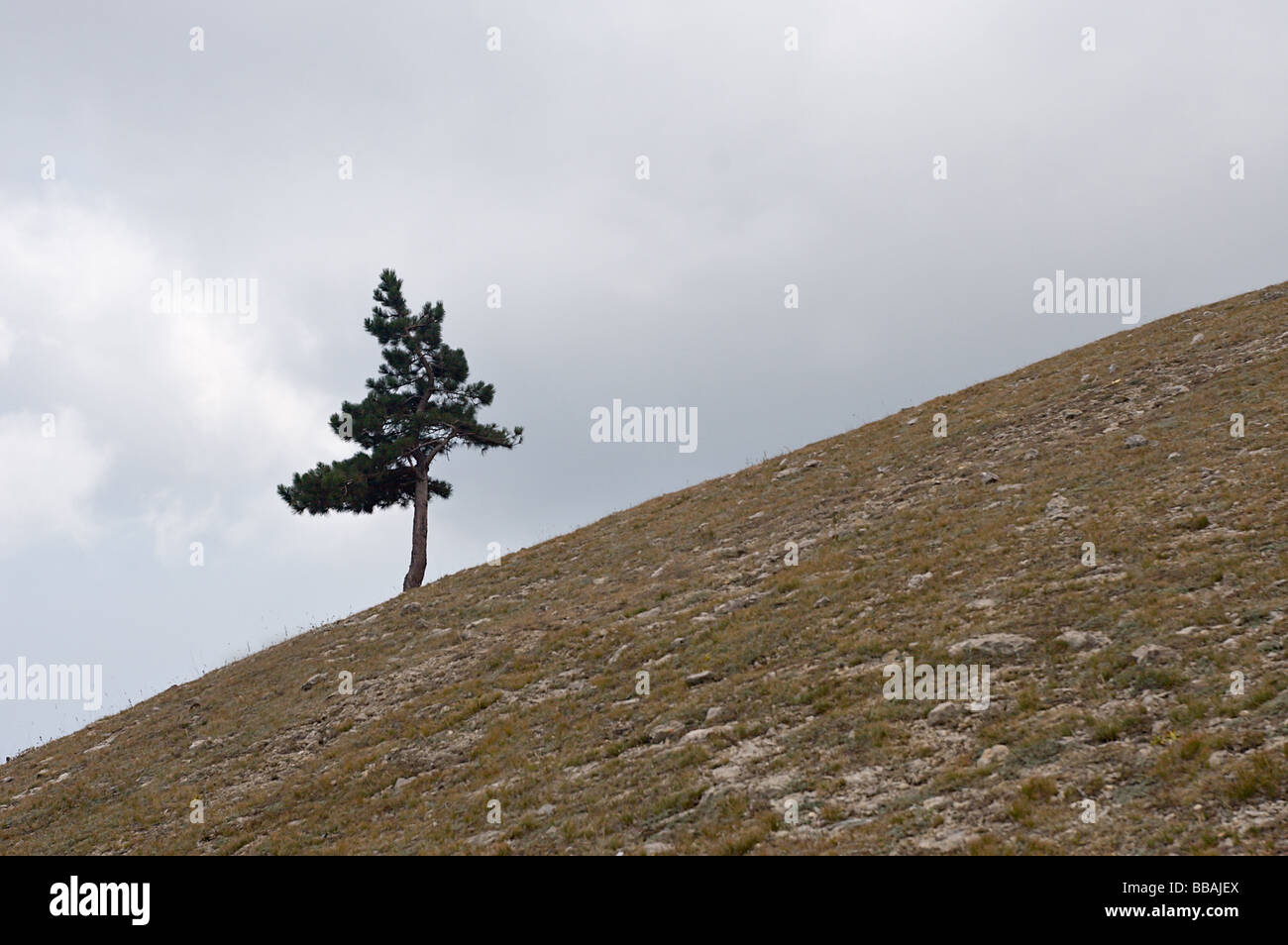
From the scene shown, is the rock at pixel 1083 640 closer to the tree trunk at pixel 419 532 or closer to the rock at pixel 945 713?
the rock at pixel 945 713

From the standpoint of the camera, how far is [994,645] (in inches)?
530

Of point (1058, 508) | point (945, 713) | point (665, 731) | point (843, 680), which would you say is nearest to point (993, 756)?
point (945, 713)

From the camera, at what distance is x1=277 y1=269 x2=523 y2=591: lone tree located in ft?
134

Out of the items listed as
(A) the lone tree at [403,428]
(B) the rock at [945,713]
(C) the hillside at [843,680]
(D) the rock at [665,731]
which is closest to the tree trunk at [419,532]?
(A) the lone tree at [403,428]

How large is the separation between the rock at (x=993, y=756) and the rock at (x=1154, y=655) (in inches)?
95.8

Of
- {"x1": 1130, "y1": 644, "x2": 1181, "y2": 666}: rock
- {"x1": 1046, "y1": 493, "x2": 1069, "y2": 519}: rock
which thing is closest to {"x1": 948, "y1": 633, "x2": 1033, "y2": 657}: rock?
{"x1": 1130, "y1": 644, "x2": 1181, "y2": 666}: rock

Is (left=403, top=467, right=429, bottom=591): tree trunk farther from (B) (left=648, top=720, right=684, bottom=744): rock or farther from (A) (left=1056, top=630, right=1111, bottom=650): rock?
(A) (left=1056, top=630, right=1111, bottom=650): rock

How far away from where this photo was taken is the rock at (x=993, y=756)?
34.3 ft

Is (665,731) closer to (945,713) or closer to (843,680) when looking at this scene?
(843,680)

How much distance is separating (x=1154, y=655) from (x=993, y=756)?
2834mm

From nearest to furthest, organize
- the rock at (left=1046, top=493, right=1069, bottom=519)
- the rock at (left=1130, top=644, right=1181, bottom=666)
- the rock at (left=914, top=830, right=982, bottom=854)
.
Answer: the rock at (left=914, top=830, right=982, bottom=854)
the rock at (left=1130, top=644, right=1181, bottom=666)
the rock at (left=1046, top=493, right=1069, bottom=519)

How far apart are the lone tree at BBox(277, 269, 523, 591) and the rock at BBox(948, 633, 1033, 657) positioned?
102 ft
